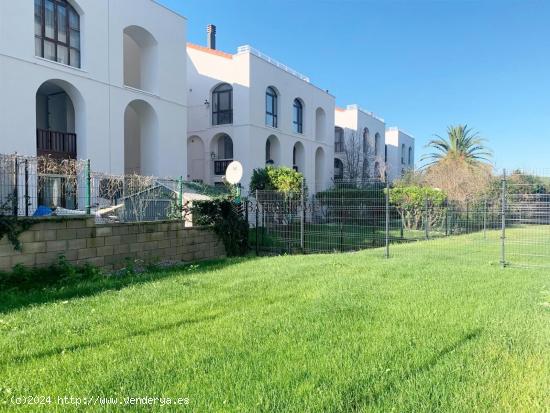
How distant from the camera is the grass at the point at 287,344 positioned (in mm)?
2775

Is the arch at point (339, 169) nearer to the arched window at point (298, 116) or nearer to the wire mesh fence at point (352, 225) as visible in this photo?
the arched window at point (298, 116)

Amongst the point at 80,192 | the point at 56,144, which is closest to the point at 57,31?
the point at 56,144

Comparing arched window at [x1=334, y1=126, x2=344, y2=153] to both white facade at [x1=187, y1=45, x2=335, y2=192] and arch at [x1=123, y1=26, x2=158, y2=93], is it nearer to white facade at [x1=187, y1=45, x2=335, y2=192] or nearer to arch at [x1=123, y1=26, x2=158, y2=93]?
white facade at [x1=187, y1=45, x2=335, y2=192]

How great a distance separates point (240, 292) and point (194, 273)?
204 centimetres

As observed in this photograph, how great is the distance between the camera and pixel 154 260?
941 cm

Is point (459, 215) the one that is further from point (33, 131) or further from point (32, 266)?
point (33, 131)

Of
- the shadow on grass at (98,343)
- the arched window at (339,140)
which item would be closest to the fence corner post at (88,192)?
the shadow on grass at (98,343)

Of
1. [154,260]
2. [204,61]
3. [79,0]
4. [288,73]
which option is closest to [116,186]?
[154,260]

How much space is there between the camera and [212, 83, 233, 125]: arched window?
80.4 ft

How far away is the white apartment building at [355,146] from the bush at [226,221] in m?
22.5

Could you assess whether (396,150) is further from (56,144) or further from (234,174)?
(56,144)

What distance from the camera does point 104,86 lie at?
53.0 feet

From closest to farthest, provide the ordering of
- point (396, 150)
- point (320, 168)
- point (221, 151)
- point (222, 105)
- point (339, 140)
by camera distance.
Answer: point (222, 105) < point (221, 151) < point (320, 168) < point (339, 140) < point (396, 150)

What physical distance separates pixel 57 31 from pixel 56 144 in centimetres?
409
